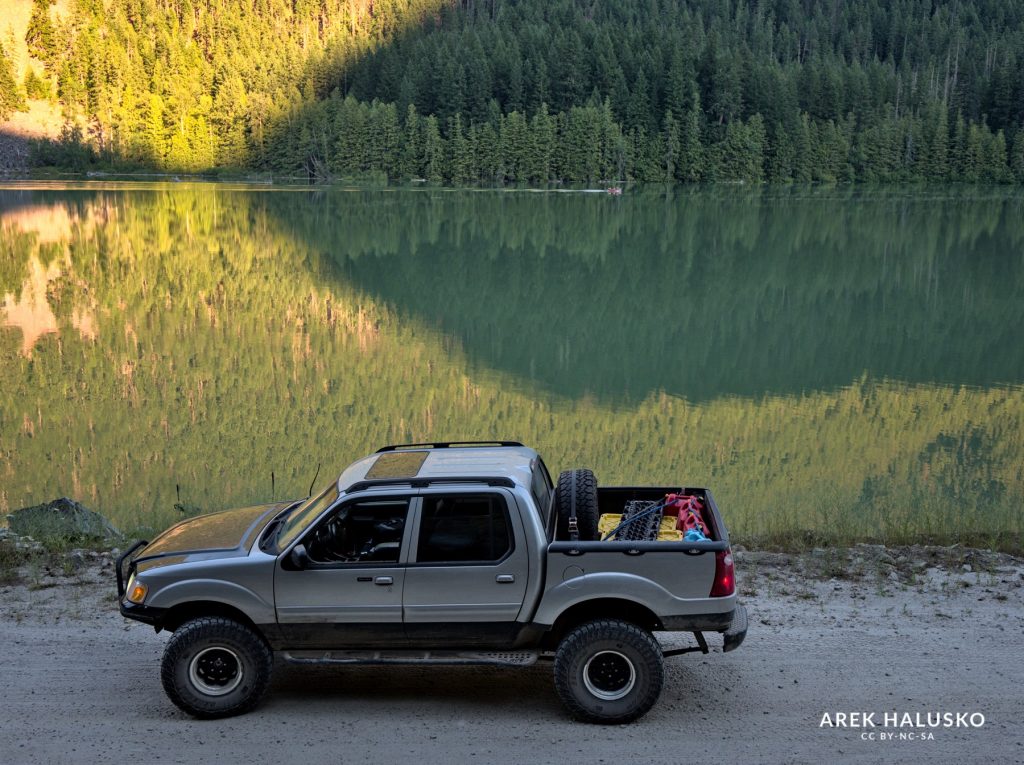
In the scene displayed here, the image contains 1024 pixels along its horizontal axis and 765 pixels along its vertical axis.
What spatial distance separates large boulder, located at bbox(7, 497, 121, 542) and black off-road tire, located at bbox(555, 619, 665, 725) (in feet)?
21.8

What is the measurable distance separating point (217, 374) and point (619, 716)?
19100 millimetres

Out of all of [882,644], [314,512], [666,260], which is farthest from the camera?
[666,260]

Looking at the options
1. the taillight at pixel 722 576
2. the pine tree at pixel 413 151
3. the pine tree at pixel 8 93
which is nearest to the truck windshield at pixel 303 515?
the taillight at pixel 722 576

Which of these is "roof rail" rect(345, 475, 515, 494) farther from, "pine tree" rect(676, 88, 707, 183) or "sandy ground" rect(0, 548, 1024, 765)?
"pine tree" rect(676, 88, 707, 183)

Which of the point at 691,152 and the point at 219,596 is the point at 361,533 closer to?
the point at 219,596

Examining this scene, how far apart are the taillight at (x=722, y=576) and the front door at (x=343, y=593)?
2008mm

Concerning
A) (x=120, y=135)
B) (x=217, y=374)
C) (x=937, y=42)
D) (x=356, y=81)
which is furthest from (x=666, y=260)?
(x=937, y=42)

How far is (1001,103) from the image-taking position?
160m

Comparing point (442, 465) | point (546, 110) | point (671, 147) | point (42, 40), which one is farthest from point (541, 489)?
point (42, 40)

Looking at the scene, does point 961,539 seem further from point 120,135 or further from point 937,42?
point 937,42

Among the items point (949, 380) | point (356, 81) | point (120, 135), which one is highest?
point (356, 81)

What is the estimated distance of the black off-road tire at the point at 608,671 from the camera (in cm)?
689

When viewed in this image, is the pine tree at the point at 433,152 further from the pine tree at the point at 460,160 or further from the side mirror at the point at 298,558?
the side mirror at the point at 298,558

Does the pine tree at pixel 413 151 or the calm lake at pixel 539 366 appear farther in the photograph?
the pine tree at pixel 413 151
